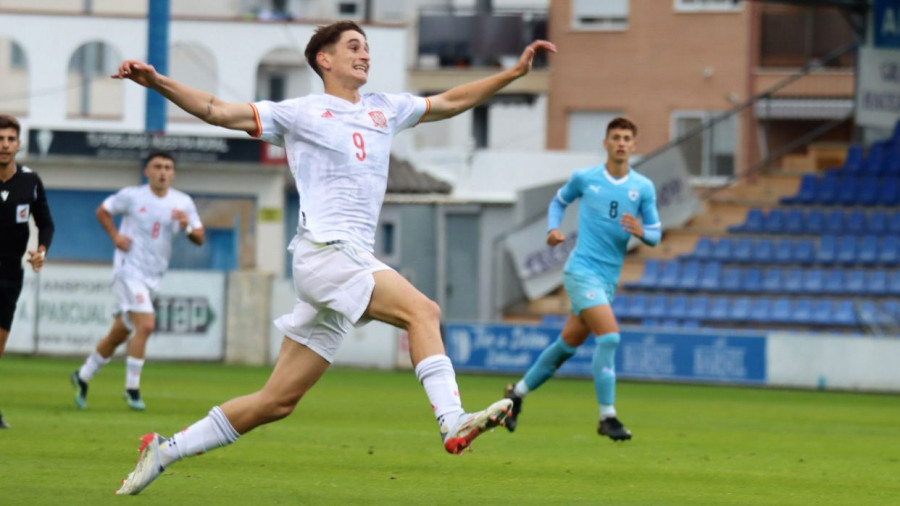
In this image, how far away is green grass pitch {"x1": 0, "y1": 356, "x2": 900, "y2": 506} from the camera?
9094 millimetres

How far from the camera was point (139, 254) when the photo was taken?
15891mm

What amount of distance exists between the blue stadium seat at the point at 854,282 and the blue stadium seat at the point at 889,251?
1.47 ft

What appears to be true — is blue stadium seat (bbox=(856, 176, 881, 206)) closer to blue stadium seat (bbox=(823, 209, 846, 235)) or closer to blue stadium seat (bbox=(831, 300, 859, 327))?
blue stadium seat (bbox=(823, 209, 846, 235))

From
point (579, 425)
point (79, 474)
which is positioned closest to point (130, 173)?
point (579, 425)

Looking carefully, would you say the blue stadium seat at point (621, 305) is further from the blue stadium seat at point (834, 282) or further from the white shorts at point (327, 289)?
the white shorts at point (327, 289)

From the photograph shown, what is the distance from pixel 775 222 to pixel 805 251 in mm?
1300

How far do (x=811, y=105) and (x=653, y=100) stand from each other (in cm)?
523

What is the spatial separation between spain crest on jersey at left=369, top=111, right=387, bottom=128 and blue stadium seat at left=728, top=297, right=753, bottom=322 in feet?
63.1

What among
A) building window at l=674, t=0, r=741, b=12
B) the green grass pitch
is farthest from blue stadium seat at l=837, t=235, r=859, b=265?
building window at l=674, t=0, r=741, b=12

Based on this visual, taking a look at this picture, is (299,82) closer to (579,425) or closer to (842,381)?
(842,381)

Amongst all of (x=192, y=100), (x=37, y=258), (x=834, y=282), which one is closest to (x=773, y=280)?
(x=834, y=282)

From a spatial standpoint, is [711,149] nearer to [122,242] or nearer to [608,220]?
[122,242]

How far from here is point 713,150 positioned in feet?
103

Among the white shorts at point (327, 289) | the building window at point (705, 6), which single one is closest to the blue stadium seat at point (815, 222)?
the building window at point (705, 6)
